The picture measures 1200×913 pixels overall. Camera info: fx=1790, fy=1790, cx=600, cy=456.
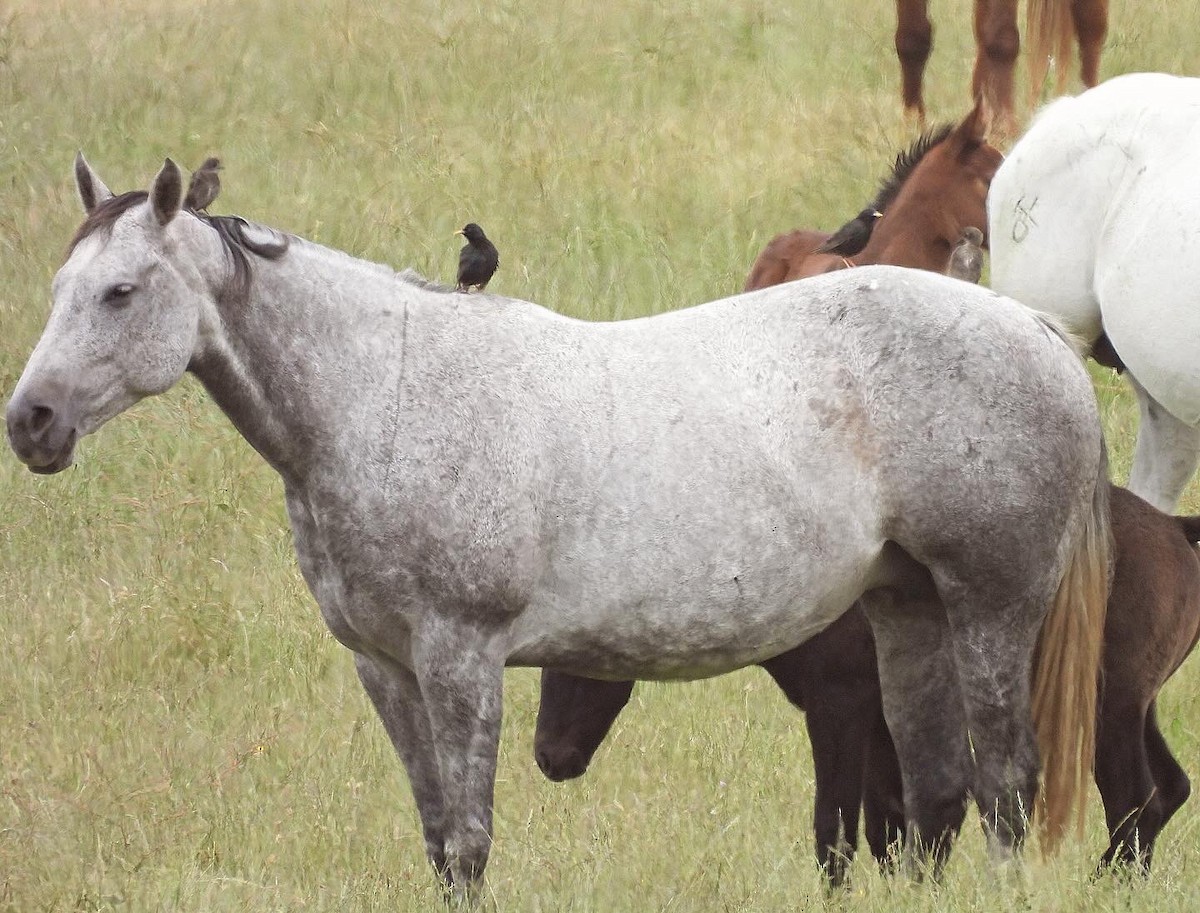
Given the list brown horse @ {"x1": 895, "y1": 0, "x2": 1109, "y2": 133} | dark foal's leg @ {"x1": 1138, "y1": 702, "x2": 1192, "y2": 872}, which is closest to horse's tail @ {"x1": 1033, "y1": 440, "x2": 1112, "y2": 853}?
dark foal's leg @ {"x1": 1138, "y1": 702, "x2": 1192, "y2": 872}

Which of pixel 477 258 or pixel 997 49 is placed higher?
pixel 477 258

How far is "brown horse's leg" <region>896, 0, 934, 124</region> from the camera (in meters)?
10.7

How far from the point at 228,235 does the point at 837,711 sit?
205 centimetres

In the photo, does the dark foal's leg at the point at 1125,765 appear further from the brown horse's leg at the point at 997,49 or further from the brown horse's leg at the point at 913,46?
the brown horse's leg at the point at 913,46

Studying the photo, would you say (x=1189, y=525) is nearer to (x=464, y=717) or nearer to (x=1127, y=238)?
(x=1127, y=238)

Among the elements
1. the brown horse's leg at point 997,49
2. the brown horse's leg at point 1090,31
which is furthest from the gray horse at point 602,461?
the brown horse's leg at point 1090,31

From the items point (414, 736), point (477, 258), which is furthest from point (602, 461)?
point (477, 258)

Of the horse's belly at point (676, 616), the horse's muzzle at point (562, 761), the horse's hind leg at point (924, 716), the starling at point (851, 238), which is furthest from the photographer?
the starling at point (851, 238)

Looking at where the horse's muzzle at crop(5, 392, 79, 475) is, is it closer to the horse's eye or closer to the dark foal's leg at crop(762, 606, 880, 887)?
the horse's eye

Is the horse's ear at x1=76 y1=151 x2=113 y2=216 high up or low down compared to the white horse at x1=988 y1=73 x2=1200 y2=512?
up

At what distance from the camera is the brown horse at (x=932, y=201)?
6.32m

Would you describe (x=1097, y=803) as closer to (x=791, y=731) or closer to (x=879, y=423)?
(x=791, y=731)

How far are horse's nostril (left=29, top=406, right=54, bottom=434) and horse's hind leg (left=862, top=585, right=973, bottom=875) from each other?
2.05 meters

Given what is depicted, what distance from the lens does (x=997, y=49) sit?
10.5 metres
